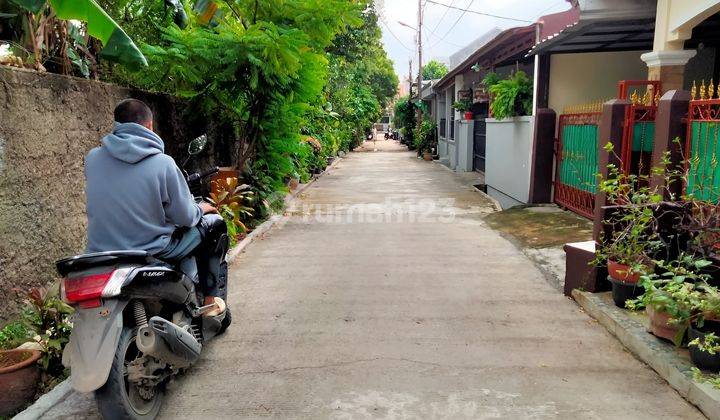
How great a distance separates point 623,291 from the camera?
15.2ft

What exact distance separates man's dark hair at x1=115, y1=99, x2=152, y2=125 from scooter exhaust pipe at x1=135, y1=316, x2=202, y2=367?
1.21 meters

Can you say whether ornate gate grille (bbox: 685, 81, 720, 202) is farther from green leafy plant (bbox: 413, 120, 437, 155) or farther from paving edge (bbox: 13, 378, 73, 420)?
green leafy plant (bbox: 413, 120, 437, 155)

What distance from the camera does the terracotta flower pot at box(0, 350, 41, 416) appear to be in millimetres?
3201

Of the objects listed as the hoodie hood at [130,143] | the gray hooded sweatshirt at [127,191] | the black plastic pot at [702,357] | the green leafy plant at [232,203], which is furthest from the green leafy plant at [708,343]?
the green leafy plant at [232,203]

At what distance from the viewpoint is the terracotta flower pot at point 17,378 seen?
3.20 m

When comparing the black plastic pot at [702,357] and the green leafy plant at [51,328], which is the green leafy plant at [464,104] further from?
the green leafy plant at [51,328]

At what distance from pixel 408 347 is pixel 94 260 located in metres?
2.37

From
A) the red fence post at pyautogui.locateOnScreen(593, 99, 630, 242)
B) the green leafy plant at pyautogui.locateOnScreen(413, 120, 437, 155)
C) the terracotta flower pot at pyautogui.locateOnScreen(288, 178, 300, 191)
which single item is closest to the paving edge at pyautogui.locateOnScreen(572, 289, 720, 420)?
the red fence post at pyautogui.locateOnScreen(593, 99, 630, 242)

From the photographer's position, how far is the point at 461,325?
15.3 ft

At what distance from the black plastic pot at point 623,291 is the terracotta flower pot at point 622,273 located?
0.12ft

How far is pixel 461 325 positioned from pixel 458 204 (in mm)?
7460

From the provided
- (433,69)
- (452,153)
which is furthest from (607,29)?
(433,69)

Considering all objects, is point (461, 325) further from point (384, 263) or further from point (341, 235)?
point (341, 235)

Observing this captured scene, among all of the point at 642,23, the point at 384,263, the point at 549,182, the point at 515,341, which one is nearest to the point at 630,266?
the point at 515,341
